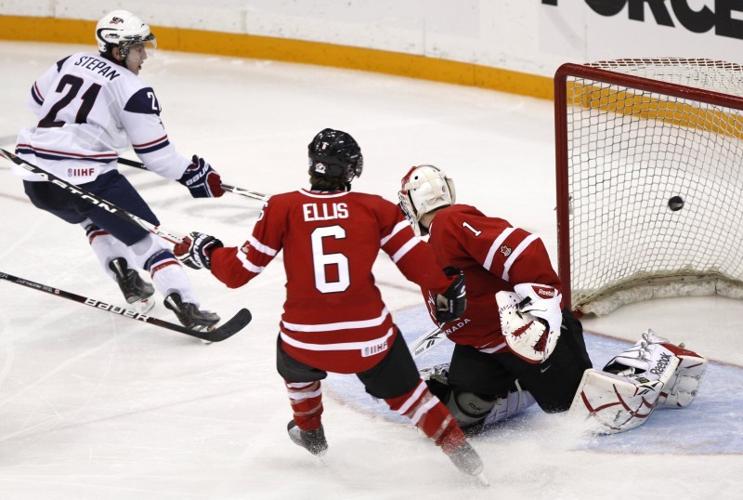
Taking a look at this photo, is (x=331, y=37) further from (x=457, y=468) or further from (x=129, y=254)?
(x=457, y=468)

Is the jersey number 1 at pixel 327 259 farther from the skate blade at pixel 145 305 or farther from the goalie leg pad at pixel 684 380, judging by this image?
the skate blade at pixel 145 305

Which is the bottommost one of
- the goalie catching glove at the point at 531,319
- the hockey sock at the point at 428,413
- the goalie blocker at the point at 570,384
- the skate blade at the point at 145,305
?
the skate blade at the point at 145,305

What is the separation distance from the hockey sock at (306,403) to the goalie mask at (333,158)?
1.76 ft

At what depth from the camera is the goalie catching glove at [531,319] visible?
3260mm

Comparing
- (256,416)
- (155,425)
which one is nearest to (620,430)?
(256,416)

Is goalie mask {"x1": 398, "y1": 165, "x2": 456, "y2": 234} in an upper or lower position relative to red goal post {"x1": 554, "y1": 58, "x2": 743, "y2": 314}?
upper

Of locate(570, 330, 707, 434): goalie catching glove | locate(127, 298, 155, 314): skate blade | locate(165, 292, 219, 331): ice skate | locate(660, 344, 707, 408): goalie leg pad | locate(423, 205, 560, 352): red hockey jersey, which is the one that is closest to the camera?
locate(423, 205, 560, 352): red hockey jersey

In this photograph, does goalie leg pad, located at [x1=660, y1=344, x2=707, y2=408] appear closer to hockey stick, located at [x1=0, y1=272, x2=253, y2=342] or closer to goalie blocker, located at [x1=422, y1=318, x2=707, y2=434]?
goalie blocker, located at [x1=422, y1=318, x2=707, y2=434]

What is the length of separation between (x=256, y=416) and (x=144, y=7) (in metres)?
5.06

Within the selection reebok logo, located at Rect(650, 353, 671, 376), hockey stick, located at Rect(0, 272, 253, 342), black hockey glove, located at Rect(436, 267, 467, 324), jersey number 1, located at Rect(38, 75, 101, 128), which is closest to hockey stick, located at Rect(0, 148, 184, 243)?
jersey number 1, located at Rect(38, 75, 101, 128)

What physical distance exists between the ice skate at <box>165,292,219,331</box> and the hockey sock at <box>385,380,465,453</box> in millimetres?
1359

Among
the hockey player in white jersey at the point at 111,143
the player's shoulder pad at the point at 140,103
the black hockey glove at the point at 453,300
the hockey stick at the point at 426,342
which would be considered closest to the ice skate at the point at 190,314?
the hockey player in white jersey at the point at 111,143

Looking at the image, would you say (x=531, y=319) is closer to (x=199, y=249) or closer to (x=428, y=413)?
(x=428, y=413)

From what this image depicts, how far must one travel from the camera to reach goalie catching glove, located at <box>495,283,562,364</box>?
3.26 metres
